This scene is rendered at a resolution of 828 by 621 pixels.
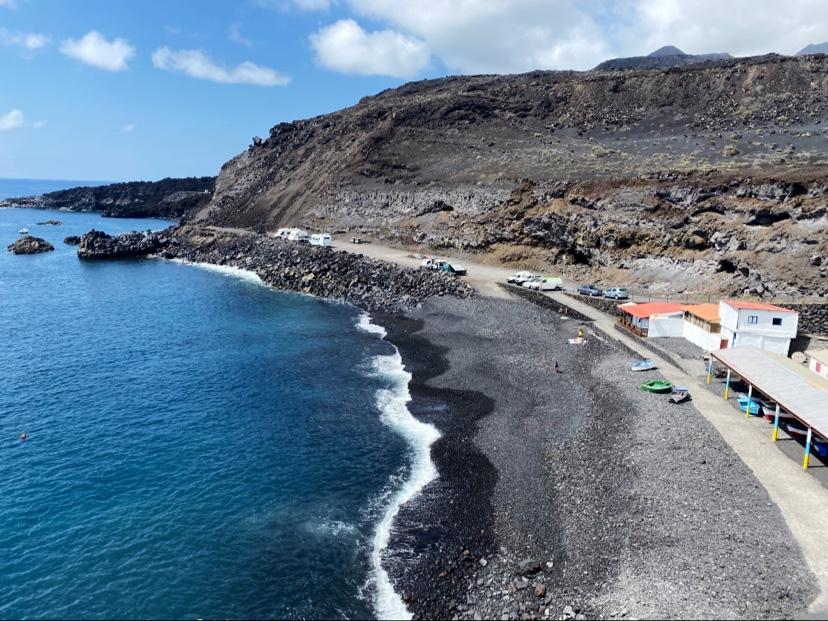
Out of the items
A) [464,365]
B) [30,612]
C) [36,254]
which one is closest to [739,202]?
[464,365]

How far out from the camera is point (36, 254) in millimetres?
104938

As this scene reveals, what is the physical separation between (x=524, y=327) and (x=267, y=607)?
32306 mm

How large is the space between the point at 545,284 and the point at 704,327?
18704 mm

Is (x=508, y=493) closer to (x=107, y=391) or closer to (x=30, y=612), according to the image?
(x=30, y=612)

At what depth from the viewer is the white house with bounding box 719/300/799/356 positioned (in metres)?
36.2

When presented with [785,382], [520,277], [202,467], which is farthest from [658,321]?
[202,467]

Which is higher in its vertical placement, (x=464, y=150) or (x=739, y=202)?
(x=464, y=150)

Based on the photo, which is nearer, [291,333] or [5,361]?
[5,361]

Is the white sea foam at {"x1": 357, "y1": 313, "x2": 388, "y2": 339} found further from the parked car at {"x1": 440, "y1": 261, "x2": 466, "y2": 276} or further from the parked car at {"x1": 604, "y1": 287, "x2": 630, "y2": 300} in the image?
the parked car at {"x1": 604, "y1": 287, "x2": 630, "y2": 300}

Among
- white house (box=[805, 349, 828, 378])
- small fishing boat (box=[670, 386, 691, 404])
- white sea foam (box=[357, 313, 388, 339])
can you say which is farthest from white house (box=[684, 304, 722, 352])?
white sea foam (box=[357, 313, 388, 339])

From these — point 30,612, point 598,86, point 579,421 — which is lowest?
point 30,612

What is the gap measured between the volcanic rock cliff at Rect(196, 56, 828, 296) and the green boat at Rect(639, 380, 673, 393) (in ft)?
68.3

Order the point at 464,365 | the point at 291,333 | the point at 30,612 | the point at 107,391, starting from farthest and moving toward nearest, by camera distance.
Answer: the point at 291,333 → the point at 464,365 → the point at 107,391 → the point at 30,612

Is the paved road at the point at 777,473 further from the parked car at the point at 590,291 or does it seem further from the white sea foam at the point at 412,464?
the parked car at the point at 590,291
